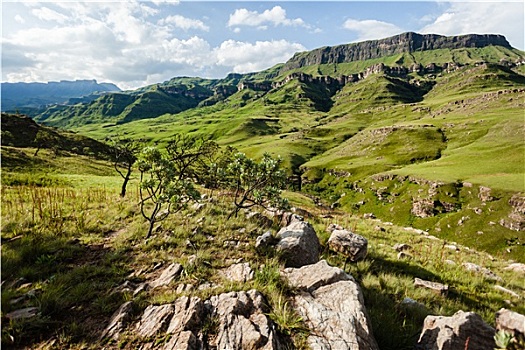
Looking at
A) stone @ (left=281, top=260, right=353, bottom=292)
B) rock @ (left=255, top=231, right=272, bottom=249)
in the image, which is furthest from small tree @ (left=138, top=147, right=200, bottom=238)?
stone @ (left=281, top=260, right=353, bottom=292)

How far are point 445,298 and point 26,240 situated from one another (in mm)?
16730

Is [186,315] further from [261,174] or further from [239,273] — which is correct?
[261,174]

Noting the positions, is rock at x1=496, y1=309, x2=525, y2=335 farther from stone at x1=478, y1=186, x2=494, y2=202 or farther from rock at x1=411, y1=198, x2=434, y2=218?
rock at x1=411, y1=198, x2=434, y2=218

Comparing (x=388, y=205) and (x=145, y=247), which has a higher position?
(x=145, y=247)

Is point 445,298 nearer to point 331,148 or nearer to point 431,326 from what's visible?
point 431,326

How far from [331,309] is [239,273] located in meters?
3.33

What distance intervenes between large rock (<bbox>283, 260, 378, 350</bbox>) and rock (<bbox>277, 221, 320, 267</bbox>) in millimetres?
1615

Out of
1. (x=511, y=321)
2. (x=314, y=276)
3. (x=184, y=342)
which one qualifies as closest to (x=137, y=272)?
(x=184, y=342)

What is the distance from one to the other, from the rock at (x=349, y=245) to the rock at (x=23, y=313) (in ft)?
38.5

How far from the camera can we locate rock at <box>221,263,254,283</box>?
883 centimetres

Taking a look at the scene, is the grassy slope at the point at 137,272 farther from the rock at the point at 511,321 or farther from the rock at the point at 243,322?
the rock at the point at 511,321

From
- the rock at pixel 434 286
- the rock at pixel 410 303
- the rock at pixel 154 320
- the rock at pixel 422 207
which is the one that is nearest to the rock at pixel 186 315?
the rock at pixel 154 320

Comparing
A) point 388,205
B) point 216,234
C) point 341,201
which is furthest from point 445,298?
point 341,201

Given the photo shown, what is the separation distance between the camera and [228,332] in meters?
6.46
